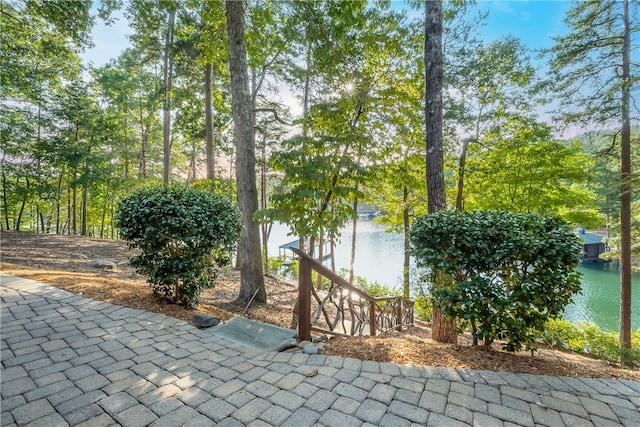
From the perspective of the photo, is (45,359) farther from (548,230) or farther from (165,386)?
(548,230)

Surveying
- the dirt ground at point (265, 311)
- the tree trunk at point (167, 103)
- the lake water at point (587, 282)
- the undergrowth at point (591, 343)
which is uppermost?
the tree trunk at point (167, 103)

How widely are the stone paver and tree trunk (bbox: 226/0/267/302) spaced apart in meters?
2.49

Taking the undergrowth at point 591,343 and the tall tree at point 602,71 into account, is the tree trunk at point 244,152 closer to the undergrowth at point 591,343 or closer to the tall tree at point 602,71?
the undergrowth at point 591,343

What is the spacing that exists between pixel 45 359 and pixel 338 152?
418 cm

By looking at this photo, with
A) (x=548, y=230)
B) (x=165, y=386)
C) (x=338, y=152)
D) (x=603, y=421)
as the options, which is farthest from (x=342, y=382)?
(x=338, y=152)

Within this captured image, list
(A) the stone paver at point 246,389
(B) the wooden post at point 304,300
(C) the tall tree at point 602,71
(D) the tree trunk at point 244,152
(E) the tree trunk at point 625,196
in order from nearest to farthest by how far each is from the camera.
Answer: (A) the stone paver at point 246,389 < (B) the wooden post at point 304,300 < (D) the tree trunk at point 244,152 < (E) the tree trunk at point 625,196 < (C) the tall tree at point 602,71

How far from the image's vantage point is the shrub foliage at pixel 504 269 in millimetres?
2322

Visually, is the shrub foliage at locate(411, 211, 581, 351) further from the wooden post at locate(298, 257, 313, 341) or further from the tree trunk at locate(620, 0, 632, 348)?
the tree trunk at locate(620, 0, 632, 348)

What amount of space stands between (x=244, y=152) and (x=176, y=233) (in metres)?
2.22

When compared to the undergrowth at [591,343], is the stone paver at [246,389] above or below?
above

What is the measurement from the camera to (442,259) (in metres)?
2.63

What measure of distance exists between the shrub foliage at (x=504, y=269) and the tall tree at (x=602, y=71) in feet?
20.6

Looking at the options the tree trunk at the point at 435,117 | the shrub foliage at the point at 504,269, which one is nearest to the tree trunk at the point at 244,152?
the tree trunk at the point at 435,117

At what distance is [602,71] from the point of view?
6.65 metres
